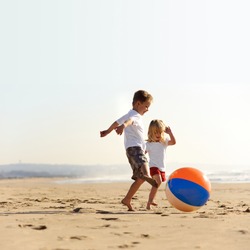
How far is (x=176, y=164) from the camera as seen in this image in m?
64.1

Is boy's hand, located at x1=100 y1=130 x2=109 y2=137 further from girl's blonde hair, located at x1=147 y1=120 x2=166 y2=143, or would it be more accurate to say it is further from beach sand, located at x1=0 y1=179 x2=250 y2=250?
girl's blonde hair, located at x1=147 y1=120 x2=166 y2=143

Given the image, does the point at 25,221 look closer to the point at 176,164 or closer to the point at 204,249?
the point at 204,249

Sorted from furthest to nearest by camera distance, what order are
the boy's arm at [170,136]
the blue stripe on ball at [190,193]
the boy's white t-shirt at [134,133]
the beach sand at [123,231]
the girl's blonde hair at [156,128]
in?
1. the boy's arm at [170,136]
2. the girl's blonde hair at [156,128]
3. the boy's white t-shirt at [134,133]
4. the blue stripe on ball at [190,193]
5. the beach sand at [123,231]

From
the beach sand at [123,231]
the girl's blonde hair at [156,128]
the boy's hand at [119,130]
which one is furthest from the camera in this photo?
the girl's blonde hair at [156,128]

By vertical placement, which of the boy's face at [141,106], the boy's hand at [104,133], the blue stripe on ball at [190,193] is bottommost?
the blue stripe on ball at [190,193]

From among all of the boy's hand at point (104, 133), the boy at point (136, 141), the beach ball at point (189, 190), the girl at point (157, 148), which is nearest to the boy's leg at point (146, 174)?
the boy at point (136, 141)

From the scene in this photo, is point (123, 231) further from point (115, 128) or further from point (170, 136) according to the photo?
point (170, 136)

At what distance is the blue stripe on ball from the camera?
21.4 feet

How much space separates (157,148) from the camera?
26.1 feet

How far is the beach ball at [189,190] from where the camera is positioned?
6523mm

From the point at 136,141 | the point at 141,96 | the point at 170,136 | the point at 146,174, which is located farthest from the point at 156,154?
the point at 141,96

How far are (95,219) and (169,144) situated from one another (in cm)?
266

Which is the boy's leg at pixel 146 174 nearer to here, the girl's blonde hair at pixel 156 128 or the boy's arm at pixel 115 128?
the boy's arm at pixel 115 128

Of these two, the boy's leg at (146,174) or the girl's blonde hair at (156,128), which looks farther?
the girl's blonde hair at (156,128)
